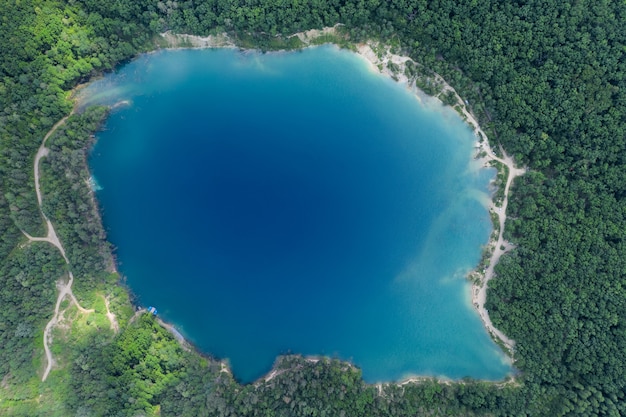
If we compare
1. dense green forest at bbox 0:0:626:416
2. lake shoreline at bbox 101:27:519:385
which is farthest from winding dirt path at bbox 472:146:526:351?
dense green forest at bbox 0:0:626:416

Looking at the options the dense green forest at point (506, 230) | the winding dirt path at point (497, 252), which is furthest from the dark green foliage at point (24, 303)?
the winding dirt path at point (497, 252)

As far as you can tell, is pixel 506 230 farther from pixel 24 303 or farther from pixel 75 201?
pixel 24 303

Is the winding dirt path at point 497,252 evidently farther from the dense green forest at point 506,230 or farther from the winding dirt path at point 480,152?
the dense green forest at point 506,230

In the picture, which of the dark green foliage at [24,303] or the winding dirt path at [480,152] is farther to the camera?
the winding dirt path at [480,152]

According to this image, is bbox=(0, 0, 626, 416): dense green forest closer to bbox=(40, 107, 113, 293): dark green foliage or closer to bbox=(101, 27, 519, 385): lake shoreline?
bbox=(40, 107, 113, 293): dark green foliage

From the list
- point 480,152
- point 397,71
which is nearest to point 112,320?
point 397,71

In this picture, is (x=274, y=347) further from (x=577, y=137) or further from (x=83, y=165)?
(x=577, y=137)

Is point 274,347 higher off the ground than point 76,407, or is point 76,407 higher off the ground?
point 274,347

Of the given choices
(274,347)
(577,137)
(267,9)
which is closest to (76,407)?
A: (274,347)
